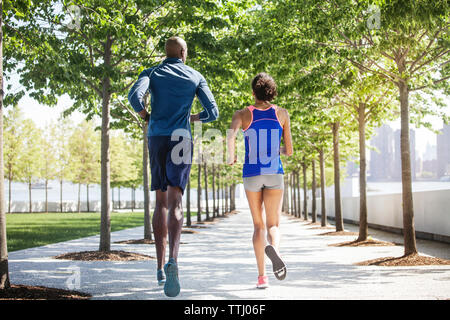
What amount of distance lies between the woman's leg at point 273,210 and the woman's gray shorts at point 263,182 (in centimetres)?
7

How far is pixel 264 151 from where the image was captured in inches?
189

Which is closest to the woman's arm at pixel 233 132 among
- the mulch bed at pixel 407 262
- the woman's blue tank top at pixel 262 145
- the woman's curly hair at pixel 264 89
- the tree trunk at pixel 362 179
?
the woman's blue tank top at pixel 262 145

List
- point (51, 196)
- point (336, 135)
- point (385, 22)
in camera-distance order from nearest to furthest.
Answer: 1. point (385, 22)
2. point (336, 135)
3. point (51, 196)

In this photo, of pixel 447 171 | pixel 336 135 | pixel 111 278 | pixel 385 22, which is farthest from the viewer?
pixel 336 135

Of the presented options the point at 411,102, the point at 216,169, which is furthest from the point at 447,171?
the point at 216,169

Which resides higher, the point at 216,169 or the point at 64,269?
the point at 216,169

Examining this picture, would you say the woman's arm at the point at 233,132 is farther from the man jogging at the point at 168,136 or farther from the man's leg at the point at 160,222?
the man's leg at the point at 160,222

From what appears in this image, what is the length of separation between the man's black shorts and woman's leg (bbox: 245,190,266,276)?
83 centimetres

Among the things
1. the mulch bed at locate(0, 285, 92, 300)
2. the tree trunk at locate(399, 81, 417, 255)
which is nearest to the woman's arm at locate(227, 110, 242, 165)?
the mulch bed at locate(0, 285, 92, 300)

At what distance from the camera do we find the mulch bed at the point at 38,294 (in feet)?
19.3

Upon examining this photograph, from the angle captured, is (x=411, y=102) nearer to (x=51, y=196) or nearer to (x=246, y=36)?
(x=246, y=36)

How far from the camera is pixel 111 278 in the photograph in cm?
824
